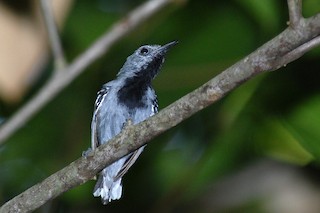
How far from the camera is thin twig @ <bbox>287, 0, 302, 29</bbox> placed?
1620mm

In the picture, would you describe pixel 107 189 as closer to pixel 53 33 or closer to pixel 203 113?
pixel 53 33

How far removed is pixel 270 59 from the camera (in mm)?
1667

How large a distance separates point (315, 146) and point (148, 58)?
79 cm

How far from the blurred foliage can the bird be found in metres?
0.49

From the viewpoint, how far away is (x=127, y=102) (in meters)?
2.46

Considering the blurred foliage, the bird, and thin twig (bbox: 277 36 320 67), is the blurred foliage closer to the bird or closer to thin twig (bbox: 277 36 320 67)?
the bird

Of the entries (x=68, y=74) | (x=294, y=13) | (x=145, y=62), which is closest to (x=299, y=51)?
(x=294, y=13)

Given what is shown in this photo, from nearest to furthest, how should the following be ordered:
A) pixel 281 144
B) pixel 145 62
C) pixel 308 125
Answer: pixel 145 62, pixel 308 125, pixel 281 144

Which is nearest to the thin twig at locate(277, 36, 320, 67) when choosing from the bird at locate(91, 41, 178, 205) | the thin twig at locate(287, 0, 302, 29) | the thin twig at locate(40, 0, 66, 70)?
the thin twig at locate(287, 0, 302, 29)

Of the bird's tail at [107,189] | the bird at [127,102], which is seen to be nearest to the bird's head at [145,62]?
the bird at [127,102]

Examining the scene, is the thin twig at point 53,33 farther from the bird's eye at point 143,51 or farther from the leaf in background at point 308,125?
the leaf in background at point 308,125

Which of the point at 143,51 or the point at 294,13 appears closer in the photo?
the point at 294,13

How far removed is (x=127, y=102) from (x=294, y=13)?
0.95 m

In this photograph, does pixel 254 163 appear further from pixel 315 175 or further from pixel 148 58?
pixel 148 58
